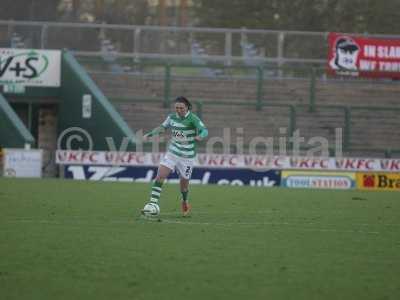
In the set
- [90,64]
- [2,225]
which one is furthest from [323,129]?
[2,225]

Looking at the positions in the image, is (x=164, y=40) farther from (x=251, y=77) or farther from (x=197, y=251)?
(x=197, y=251)

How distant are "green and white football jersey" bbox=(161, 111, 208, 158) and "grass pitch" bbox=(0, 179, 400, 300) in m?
1.11

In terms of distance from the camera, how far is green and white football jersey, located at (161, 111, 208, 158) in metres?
16.9

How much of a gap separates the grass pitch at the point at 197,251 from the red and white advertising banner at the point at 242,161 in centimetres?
1007

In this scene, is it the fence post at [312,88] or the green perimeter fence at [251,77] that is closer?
the green perimeter fence at [251,77]

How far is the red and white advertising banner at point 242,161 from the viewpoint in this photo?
3067cm

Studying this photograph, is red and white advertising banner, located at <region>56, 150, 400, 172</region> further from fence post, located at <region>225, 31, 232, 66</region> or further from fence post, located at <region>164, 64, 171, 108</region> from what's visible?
fence post, located at <region>225, 31, 232, 66</region>

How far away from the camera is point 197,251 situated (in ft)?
38.9

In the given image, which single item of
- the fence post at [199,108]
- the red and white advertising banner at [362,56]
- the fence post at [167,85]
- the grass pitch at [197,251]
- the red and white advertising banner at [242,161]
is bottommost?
the grass pitch at [197,251]

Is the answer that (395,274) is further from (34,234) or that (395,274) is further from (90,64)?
(90,64)

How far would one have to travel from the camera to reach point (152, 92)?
35.6 meters

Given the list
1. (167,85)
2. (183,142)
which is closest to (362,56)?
(167,85)

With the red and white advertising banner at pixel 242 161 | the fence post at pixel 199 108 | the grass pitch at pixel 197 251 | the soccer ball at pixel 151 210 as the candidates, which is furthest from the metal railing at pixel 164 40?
the soccer ball at pixel 151 210

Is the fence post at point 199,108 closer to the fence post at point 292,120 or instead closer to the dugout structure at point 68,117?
the dugout structure at point 68,117
